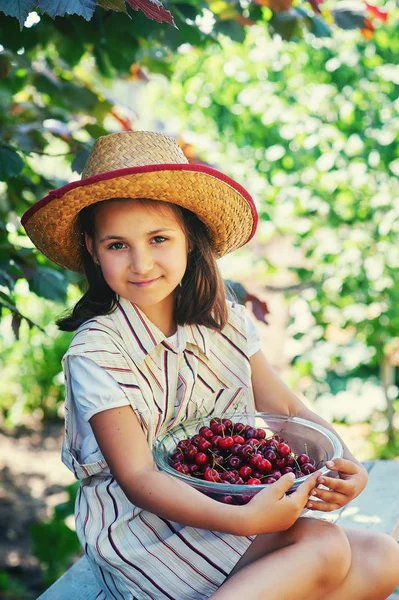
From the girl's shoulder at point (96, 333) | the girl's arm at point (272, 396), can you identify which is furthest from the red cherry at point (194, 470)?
the girl's arm at point (272, 396)

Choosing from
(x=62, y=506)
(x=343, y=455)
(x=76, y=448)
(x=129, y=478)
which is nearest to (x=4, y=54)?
(x=76, y=448)

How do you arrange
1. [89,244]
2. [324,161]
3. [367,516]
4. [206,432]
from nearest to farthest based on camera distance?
[206,432]
[89,244]
[367,516]
[324,161]

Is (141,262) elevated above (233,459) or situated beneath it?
elevated above

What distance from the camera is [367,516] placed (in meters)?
2.26

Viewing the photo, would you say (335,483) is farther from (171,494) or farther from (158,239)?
(158,239)

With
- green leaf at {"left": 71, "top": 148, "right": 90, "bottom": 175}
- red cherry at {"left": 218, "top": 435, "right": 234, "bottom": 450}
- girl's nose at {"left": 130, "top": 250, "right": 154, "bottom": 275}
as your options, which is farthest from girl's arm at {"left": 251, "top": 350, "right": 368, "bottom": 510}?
green leaf at {"left": 71, "top": 148, "right": 90, "bottom": 175}

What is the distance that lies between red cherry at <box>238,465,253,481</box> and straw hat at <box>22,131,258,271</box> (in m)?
0.61

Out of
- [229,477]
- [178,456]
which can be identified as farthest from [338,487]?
[178,456]

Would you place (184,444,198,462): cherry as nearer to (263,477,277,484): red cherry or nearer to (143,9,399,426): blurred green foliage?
(263,477,277,484): red cherry

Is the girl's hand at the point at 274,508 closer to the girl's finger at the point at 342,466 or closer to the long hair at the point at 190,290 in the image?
the girl's finger at the point at 342,466

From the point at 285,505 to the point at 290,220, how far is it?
2615 millimetres

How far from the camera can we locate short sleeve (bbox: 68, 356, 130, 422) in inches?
62.7

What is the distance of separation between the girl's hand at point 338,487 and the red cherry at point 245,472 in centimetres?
14

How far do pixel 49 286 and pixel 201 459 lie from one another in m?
0.75
